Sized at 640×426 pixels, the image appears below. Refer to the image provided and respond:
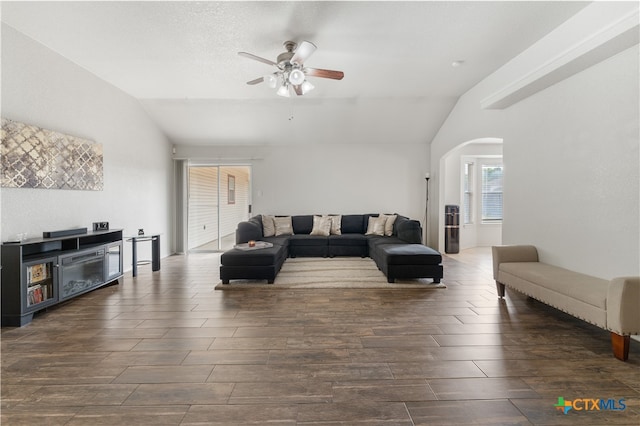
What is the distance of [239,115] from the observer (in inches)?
244

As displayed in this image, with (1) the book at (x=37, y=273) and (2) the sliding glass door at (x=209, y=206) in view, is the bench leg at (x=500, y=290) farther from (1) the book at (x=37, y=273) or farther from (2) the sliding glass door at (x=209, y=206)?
(2) the sliding glass door at (x=209, y=206)

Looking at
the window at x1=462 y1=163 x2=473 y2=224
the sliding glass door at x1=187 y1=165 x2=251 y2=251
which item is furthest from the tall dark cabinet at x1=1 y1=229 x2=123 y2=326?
the window at x1=462 y1=163 x2=473 y2=224

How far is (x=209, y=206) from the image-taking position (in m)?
7.57

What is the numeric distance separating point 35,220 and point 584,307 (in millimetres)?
5776

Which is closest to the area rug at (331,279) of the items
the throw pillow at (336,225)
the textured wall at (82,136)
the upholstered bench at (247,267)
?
the upholstered bench at (247,267)

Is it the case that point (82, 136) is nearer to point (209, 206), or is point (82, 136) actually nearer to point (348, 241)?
point (209, 206)

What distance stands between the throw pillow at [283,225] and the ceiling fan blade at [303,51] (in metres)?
3.89

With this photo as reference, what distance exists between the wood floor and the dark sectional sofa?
76 cm

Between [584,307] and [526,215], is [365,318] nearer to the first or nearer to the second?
[584,307]

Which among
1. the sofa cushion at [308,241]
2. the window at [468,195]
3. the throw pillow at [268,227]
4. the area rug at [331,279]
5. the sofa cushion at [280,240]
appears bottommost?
the area rug at [331,279]

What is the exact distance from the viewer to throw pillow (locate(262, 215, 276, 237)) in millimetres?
6504

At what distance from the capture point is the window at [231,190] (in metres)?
8.12

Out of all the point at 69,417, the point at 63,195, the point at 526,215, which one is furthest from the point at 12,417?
the point at 526,215

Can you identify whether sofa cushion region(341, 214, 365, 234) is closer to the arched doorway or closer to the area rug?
the area rug
